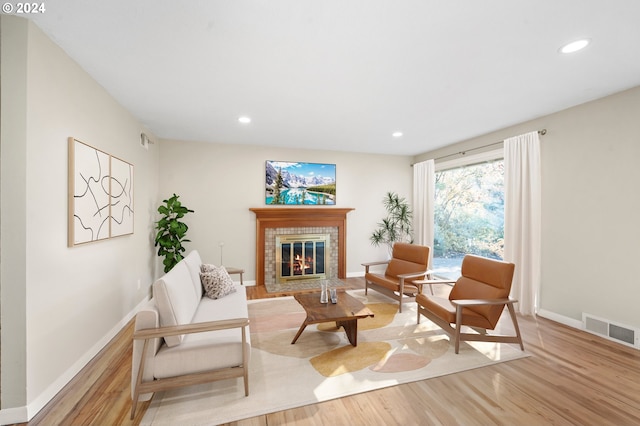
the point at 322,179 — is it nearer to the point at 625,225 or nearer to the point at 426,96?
the point at 426,96

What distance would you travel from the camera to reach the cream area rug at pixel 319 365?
195cm

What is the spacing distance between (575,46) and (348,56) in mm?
1744

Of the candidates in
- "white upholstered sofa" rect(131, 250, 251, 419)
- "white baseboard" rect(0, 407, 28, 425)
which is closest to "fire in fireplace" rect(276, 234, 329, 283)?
"white upholstered sofa" rect(131, 250, 251, 419)

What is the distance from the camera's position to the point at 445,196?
5.56 meters

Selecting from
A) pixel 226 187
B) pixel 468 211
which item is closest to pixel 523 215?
pixel 468 211

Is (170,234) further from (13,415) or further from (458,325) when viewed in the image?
(458,325)

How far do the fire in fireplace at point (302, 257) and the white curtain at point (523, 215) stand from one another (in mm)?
3156

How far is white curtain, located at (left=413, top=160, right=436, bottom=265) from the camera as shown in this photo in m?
5.59

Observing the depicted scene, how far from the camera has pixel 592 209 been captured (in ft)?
10.4

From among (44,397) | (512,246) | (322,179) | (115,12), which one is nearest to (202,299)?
(44,397)

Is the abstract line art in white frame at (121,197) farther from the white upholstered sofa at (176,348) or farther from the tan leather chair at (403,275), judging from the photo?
the tan leather chair at (403,275)

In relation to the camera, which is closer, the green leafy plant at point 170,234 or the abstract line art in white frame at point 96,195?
the abstract line art in white frame at point 96,195

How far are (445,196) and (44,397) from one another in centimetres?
606

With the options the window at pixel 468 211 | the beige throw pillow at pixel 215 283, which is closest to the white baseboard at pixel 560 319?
the window at pixel 468 211
